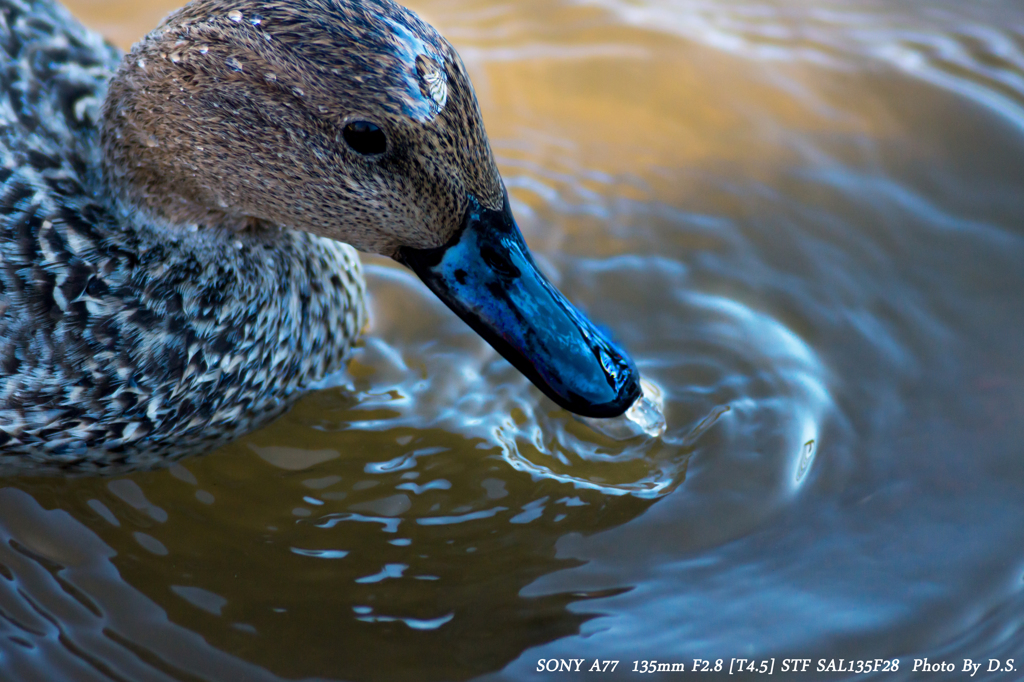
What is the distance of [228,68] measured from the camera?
219 centimetres

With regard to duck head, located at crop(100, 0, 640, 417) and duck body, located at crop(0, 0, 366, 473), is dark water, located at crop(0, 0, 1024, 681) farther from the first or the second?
duck head, located at crop(100, 0, 640, 417)

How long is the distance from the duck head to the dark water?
59cm

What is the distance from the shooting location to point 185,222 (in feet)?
8.43

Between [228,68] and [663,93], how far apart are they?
7.83 feet

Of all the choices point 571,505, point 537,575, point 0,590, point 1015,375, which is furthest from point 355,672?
point 1015,375

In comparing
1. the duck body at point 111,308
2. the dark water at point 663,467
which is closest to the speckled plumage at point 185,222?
the duck body at point 111,308

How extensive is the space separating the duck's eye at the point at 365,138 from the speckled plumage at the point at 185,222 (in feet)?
0.09

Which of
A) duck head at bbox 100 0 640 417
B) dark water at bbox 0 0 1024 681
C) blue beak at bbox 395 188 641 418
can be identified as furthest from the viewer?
dark water at bbox 0 0 1024 681

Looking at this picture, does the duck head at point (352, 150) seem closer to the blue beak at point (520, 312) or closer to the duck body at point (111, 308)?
the blue beak at point (520, 312)

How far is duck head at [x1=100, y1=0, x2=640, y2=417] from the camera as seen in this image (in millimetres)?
2107

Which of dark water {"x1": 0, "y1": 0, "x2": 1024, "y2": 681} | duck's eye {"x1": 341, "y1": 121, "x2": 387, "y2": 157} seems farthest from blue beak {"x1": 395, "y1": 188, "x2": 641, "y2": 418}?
dark water {"x1": 0, "y1": 0, "x2": 1024, "y2": 681}

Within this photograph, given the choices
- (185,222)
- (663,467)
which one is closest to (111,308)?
(185,222)

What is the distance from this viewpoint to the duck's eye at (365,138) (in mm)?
2133

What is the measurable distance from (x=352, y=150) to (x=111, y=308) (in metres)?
0.81
